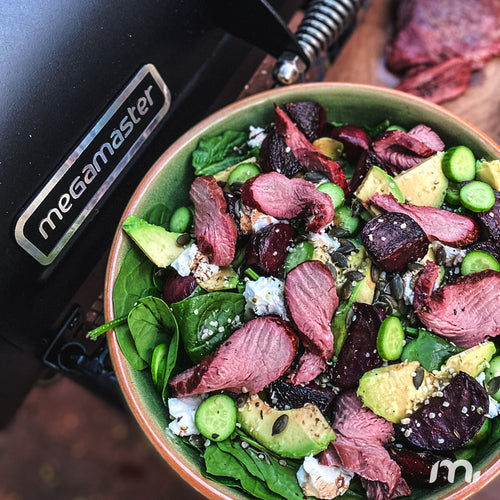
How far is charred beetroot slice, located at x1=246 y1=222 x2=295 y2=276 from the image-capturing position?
1259 mm

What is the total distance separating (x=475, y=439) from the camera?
48.1 inches

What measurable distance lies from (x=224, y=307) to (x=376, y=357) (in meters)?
0.36

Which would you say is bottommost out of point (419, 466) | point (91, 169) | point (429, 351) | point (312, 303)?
point (419, 466)

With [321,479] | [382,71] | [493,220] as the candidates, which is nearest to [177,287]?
[321,479]

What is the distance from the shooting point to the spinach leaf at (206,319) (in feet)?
4.15

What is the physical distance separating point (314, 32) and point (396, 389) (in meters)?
1.01

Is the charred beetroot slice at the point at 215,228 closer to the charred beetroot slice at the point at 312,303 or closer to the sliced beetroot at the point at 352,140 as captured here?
the charred beetroot slice at the point at 312,303

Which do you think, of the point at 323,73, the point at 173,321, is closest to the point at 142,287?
the point at 173,321

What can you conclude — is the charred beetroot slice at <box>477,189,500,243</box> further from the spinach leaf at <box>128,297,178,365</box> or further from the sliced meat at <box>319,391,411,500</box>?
the spinach leaf at <box>128,297,178,365</box>

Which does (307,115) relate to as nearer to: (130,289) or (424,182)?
(424,182)

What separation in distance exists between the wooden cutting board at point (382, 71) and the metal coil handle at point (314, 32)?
464 mm

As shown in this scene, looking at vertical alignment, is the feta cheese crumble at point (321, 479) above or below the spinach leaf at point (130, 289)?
below

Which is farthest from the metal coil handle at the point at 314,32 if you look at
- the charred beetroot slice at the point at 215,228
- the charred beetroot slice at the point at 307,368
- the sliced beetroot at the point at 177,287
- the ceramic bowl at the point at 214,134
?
the charred beetroot slice at the point at 307,368

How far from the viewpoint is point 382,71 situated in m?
2.13
